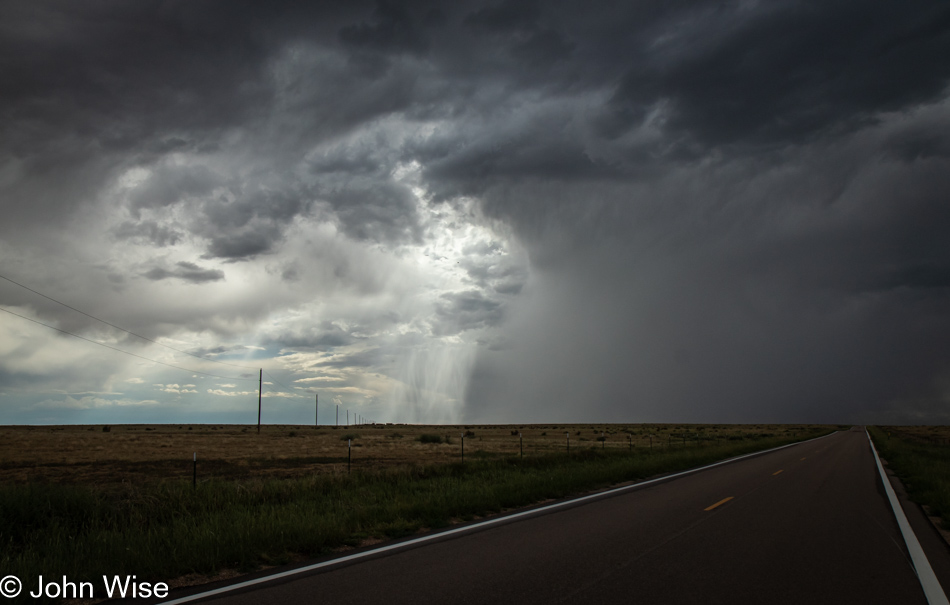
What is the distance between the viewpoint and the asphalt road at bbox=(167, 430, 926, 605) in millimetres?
5930

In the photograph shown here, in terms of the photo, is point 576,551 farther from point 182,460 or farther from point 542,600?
point 182,460

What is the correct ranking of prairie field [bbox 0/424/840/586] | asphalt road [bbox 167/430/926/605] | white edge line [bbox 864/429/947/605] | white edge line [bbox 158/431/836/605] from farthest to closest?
prairie field [bbox 0/424/840/586] → white edge line [bbox 158/431/836/605] → white edge line [bbox 864/429/947/605] → asphalt road [bbox 167/430/926/605]

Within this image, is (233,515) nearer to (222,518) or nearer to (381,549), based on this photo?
(222,518)

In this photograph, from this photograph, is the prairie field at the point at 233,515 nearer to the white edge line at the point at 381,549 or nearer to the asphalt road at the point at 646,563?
the white edge line at the point at 381,549

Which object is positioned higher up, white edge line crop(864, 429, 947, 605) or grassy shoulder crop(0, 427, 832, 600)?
grassy shoulder crop(0, 427, 832, 600)

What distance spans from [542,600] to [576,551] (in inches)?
89.7

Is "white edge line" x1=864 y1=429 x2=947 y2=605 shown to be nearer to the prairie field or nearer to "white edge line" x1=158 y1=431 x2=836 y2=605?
"white edge line" x1=158 y1=431 x2=836 y2=605

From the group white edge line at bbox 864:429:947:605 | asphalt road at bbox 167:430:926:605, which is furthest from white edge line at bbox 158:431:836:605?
→ white edge line at bbox 864:429:947:605

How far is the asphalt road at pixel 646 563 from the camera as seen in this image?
233 inches

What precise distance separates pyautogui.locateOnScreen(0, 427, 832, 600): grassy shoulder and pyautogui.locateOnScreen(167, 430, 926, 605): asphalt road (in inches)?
62.3

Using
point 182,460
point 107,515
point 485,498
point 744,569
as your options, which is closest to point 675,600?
point 744,569

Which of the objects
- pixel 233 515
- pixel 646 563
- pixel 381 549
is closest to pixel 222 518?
pixel 233 515

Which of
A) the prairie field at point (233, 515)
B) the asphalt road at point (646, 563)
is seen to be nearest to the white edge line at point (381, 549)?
the asphalt road at point (646, 563)

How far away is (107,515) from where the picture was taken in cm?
1002
